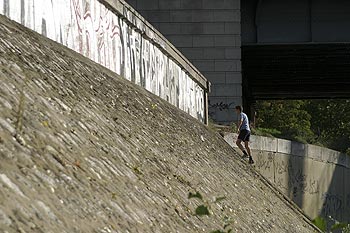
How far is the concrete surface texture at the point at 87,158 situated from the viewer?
6.22 m

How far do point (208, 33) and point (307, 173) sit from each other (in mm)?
6796

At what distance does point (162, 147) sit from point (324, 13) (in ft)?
72.1

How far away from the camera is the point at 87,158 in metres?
7.82

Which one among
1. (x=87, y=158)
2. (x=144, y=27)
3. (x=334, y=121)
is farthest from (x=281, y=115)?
(x=87, y=158)

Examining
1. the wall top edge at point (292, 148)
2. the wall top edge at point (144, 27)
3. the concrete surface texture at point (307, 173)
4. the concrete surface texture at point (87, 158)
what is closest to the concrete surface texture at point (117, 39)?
the wall top edge at point (144, 27)

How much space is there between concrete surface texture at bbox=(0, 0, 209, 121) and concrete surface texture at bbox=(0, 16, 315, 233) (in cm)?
27

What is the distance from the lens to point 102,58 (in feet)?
46.6

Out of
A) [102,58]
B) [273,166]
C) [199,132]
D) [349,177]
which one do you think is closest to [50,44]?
[102,58]

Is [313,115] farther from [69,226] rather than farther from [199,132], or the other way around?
[69,226]

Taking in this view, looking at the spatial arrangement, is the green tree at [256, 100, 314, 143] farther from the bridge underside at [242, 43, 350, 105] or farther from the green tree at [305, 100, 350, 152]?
the green tree at [305, 100, 350, 152]

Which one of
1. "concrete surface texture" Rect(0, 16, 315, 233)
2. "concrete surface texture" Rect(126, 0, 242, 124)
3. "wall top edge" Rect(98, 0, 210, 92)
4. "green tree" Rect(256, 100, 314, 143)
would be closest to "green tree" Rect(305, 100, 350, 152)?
"green tree" Rect(256, 100, 314, 143)

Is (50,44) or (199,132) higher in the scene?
(50,44)

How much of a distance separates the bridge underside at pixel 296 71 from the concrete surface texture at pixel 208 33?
145 cm

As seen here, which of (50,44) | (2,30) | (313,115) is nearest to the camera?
(2,30)
